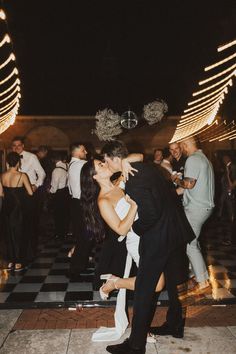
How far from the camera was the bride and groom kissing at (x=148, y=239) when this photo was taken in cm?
264

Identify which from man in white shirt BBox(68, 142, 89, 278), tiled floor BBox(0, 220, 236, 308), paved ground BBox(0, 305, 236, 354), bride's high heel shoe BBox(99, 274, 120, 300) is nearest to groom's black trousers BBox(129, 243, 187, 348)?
paved ground BBox(0, 305, 236, 354)

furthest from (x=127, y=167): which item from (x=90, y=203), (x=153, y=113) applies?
(x=153, y=113)

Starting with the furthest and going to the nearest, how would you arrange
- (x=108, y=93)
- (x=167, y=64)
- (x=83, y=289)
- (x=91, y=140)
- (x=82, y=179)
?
(x=91, y=140) → (x=108, y=93) → (x=167, y=64) → (x=83, y=289) → (x=82, y=179)

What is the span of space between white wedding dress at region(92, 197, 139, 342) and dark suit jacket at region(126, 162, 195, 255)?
0.88 ft

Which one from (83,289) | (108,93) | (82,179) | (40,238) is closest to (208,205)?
(82,179)

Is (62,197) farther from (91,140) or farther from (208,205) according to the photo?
(91,140)

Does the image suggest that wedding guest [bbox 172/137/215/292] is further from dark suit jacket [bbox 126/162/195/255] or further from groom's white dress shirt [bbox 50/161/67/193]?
groom's white dress shirt [bbox 50/161/67/193]

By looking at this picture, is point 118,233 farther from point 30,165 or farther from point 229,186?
point 229,186

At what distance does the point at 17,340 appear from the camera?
9.79 ft

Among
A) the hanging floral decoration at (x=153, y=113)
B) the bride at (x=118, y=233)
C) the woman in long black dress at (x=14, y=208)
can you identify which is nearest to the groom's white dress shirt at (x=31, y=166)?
the woman in long black dress at (x=14, y=208)

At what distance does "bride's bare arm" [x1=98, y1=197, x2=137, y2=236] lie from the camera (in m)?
2.68

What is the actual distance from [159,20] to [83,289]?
23.3ft

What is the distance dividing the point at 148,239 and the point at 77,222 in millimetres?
2318

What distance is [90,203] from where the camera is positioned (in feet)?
12.6
